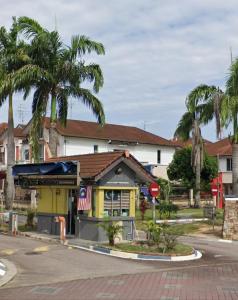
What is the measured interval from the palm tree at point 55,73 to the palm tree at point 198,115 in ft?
17.8

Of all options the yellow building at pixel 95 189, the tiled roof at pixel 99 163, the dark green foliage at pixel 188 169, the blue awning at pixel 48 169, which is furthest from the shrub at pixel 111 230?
the dark green foliage at pixel 188 169

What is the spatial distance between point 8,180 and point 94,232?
16.2m

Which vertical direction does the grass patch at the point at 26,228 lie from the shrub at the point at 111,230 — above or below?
below

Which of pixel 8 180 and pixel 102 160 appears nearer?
pixel 102 160

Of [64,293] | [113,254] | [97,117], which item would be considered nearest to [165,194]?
[97,117]

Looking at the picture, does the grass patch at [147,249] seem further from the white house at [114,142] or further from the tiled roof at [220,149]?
the tiled roof at [220,149]

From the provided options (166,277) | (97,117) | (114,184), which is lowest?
(166,277)

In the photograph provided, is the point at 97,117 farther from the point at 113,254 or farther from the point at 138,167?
the point at 113,254

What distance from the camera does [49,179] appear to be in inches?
884

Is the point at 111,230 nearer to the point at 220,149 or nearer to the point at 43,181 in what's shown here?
the point at 43,181

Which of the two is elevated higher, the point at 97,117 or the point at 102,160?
the point at 97,117

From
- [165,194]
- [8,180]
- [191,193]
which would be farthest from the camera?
[191,193]

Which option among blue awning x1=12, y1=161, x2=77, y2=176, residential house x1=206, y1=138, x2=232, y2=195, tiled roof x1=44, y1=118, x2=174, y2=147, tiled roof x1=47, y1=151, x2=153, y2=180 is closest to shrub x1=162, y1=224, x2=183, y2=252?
tiled roof x1=47, y1=151, x2=153, y2=180

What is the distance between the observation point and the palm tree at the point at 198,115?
29.8 metres
